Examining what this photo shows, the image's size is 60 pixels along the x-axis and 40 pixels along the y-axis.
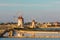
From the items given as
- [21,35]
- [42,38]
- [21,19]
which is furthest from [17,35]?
[21,19]

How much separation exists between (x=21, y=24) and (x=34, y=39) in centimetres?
3364

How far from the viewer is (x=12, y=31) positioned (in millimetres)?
66188

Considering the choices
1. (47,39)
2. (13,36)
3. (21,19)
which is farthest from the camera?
(21,19)

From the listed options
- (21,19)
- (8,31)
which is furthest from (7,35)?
(21,19)

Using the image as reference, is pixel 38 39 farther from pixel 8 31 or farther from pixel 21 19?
pixel 21 19

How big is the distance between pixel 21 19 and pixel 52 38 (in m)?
31.4

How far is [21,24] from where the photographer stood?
9044cm

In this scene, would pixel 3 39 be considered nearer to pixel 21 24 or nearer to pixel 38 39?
pixel 38 39

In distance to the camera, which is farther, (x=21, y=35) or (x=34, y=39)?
(x=21, y=35)

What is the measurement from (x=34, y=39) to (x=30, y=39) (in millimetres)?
648

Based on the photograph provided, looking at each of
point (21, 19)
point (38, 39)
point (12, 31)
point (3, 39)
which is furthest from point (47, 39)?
point (21, 19)

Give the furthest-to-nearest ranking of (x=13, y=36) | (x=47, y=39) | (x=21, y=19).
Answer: (x=21, y=19), (x=13, y=36), (x=47, y=39)

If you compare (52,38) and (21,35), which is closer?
(52,38)

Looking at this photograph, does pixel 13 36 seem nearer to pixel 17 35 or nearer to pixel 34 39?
pixel 17 35
